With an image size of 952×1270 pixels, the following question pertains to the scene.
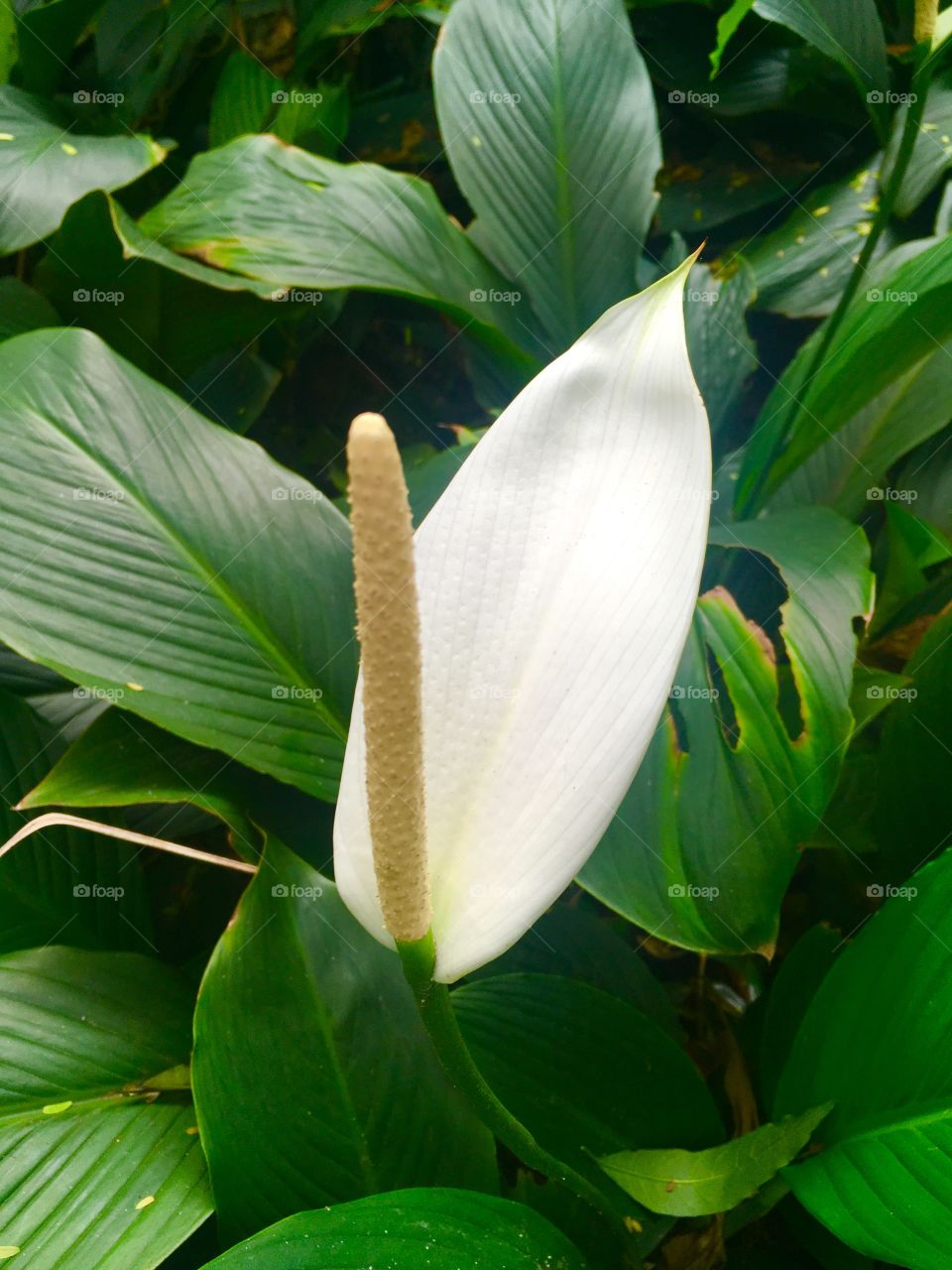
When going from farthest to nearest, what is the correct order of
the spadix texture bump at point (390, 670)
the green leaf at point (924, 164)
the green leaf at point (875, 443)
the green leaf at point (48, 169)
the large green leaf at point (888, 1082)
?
the green leaf at point (924, 164) < the green leaf at point (875, 443) < the green leaf at point (48, 169) < the large green leaf at point (888, 1082) < the spadix texture bump at point (390, 670)

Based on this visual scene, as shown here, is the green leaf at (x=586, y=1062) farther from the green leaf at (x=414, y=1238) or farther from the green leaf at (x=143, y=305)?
the green leaf at (x=143, y=305)

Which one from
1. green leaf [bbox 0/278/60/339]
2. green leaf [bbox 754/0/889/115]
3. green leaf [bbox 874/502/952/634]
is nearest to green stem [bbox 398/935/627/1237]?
green leaf [bbox 874/502/952/634]

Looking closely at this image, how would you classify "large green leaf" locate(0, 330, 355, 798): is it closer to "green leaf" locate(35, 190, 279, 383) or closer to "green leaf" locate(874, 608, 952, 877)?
"green leaf" locate(35, 190, 279, 383)

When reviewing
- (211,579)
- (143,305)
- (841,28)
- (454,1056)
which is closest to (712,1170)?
(454,1056)

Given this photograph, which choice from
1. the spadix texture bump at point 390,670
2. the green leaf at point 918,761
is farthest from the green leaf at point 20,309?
the green leaf at point 918,761

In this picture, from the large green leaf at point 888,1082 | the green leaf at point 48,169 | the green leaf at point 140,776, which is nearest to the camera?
the large green leaf at point 888,1082

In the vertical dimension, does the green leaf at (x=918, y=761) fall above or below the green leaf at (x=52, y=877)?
above
